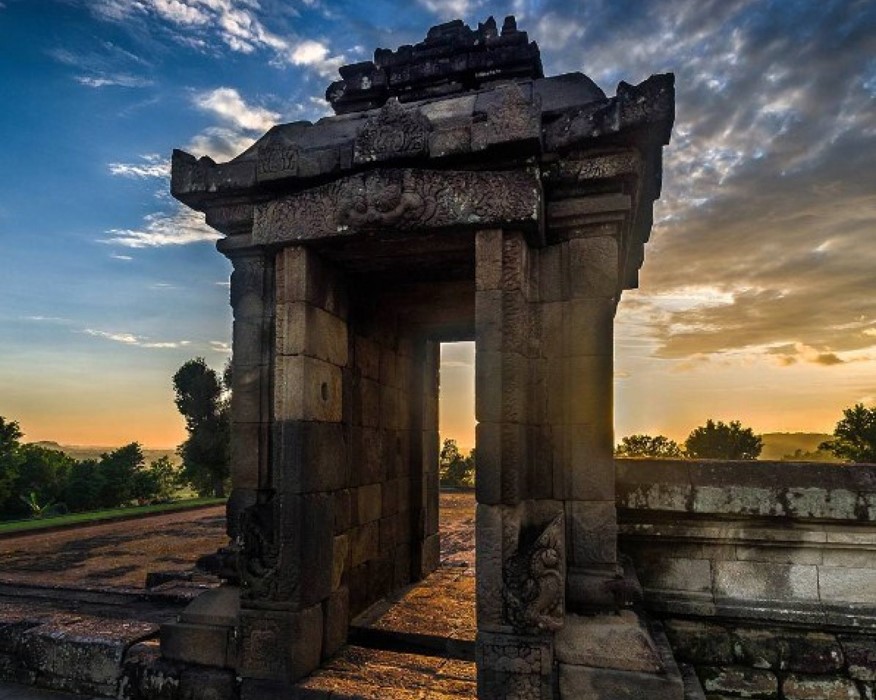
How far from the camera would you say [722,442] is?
106 ft

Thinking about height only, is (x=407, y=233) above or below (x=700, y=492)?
above

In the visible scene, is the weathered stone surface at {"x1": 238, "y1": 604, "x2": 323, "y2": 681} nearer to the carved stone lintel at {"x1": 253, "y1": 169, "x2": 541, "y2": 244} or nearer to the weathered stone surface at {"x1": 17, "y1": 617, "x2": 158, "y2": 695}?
the weathered stone surface at {"x1": 17, "y1": 617, "x2": 158, "y2": 695}

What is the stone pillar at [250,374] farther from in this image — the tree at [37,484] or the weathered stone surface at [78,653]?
the tree at [37,484]

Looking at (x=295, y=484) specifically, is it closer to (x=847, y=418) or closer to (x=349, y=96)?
(x=349, y=96)

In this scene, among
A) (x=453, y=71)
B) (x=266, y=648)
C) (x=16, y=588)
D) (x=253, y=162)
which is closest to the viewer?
(x=266, y=648)

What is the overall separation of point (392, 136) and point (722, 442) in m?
33.4

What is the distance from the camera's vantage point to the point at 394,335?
638 centimetres

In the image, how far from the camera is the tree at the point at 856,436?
1095 inches

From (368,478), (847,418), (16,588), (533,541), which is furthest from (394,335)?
(847,418)

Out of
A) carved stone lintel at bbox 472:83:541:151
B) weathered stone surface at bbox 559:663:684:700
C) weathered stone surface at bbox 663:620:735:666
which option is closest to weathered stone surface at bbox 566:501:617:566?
weathered stone surface at bbox 559:663:684:700

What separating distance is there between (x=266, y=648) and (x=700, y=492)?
327cm

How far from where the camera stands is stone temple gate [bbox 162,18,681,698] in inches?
140

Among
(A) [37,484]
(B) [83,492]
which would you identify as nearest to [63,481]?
(A) [37,484]

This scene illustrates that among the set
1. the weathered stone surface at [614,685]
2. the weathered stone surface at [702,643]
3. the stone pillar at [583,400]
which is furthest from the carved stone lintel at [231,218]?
the weathered stone surface at [702,643]
